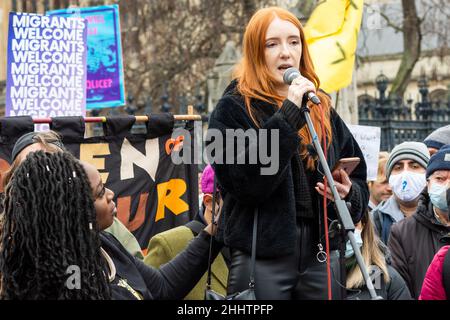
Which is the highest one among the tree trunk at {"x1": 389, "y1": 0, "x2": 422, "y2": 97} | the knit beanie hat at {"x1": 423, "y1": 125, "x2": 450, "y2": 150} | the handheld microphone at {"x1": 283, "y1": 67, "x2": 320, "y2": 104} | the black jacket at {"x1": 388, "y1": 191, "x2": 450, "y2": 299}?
the tree trunk at {"x1": 389, "y1": 0, "x2": 422, "y2": 97}

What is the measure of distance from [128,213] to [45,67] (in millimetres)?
1698

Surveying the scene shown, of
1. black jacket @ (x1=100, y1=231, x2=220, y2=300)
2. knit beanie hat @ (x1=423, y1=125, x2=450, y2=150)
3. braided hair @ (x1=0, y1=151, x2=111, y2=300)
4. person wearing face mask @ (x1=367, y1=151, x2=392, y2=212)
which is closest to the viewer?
braided hair @ (x1=0, y1=151, x2=111, y2=300)

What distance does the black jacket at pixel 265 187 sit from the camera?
480 centimetres

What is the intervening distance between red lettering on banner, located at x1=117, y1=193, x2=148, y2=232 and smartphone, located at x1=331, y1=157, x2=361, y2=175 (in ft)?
8.11

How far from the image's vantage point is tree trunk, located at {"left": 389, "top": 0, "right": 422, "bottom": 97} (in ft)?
76.0

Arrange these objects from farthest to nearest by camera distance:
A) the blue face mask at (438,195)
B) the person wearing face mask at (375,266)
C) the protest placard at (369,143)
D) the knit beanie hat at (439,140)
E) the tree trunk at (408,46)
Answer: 1. the tree trunk at (408,46)
2. the knit beanie hat at (439,140)
3. the protest placard at (369,143)
4. the blue face mask at (438,195)
5. the person wearing face mask at (375,266)

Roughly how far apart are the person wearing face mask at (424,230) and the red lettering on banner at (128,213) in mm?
1578

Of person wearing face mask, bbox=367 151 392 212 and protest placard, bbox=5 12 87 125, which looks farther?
person wearing face mask, bbox=367 151 392 212

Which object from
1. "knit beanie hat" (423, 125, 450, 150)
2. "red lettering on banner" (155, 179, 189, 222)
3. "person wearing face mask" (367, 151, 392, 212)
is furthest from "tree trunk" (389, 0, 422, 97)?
"red lettering on banner" (155, 179, 189, 222)

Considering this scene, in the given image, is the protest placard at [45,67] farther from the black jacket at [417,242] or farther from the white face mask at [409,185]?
the black jacket at [417,242]

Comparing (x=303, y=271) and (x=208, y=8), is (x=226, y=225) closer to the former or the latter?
(x=303, y=271)

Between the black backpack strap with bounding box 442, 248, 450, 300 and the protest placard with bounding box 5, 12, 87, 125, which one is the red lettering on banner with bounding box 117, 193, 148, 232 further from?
the black backpack strap with bounding box 442, 248, 450, 300

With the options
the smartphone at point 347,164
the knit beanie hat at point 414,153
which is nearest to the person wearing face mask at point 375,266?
the smartphone at point 347,164
